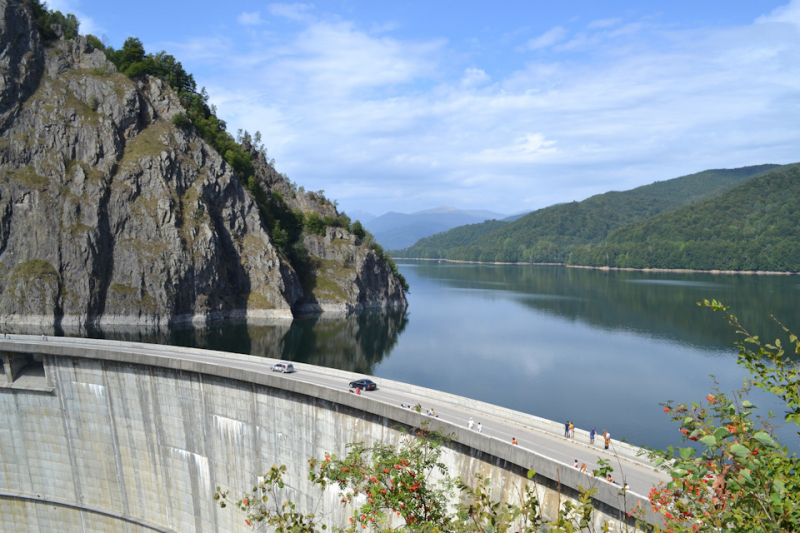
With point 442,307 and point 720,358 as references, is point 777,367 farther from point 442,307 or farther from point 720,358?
point 442,307

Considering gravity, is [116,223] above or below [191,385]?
above

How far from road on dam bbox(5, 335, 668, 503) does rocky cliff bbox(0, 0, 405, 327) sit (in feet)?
203

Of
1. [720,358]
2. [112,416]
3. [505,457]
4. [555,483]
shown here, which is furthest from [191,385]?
[720,358]

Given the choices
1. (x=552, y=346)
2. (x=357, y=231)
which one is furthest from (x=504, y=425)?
(x=357, y=231)

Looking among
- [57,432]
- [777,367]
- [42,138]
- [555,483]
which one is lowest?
[57,432]

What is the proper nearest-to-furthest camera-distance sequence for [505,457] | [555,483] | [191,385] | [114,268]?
[555,483] → [505,457] → [191,385] → [114,268]

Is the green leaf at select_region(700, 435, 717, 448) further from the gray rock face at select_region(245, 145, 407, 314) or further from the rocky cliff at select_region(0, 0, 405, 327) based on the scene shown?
the gray rock face at select_region(245, 145, 407, 314)

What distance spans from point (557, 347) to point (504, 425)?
5647cm

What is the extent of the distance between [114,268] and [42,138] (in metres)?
30.5

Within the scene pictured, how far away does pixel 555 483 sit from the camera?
20641 mm

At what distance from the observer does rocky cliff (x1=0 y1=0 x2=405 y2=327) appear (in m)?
96.2

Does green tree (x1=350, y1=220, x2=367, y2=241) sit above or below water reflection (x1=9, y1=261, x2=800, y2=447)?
above

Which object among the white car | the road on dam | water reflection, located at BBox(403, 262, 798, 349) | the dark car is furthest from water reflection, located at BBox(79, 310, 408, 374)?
water reflection, located at BBox(403, 262, 798, 349)

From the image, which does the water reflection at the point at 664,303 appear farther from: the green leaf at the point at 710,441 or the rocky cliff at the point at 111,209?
the green leaf at the point at 710,441
